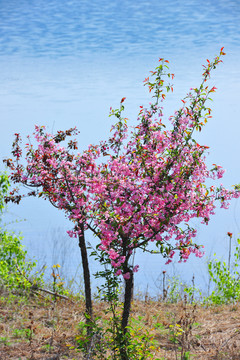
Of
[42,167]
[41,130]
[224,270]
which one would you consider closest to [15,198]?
[42,167]

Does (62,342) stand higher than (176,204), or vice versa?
(176,204)

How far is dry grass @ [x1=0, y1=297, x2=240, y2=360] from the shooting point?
5.05m

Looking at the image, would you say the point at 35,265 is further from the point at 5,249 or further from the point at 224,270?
the point at 224,270

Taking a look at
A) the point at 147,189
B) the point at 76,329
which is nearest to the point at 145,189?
the point at 147,189

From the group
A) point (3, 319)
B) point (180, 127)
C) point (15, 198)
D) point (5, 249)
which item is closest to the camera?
point (180, 127)

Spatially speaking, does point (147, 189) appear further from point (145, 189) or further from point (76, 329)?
point (76, 329)

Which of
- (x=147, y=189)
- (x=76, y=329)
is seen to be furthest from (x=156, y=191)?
(x=76, y=329)

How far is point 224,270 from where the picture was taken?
288 inches

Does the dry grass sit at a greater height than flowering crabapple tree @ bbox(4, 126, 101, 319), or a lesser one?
lesser

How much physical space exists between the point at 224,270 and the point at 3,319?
146 inches

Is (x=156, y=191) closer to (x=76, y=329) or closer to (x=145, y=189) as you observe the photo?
(x=145, y=189)

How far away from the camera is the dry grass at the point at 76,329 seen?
A: 5.05 m

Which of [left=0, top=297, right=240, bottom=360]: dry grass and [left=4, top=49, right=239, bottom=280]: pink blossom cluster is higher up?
[left=4, top=49, right=239, bottom=280]: pink blossom cluster

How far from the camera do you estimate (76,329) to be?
578 cm
